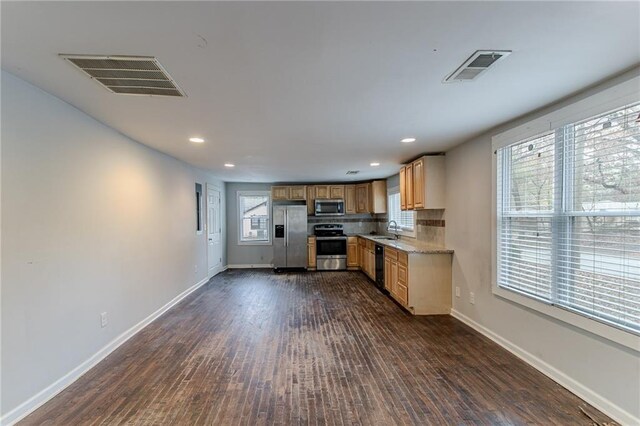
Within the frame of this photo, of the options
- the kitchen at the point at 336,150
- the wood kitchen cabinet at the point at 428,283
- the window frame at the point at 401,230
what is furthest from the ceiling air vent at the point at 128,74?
the window frame at the point at 401,230

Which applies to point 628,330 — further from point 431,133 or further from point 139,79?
point 139,79

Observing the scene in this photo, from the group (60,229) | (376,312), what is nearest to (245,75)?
(60,229)

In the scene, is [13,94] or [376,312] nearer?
[13,94]

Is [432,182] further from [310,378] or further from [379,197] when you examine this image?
[310,378]

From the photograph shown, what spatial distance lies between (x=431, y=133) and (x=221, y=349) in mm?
3335

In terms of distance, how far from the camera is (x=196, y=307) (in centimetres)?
470

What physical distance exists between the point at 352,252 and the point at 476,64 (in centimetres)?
629

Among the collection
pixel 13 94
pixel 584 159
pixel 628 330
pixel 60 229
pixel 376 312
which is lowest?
pixel 376 312

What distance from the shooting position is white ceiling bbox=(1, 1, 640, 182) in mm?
1417


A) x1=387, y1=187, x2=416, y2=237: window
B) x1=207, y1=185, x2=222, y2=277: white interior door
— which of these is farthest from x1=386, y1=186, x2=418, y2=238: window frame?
x1=207, y1=185, x2=222, y2=277: white interior door

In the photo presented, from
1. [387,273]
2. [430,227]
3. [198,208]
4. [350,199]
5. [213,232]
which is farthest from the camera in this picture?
[350,199]

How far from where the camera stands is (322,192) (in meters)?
8.09

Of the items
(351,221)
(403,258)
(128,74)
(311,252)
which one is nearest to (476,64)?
(128,74)

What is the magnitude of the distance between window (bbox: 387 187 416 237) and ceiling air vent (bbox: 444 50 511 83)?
3846mm
